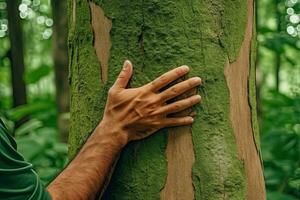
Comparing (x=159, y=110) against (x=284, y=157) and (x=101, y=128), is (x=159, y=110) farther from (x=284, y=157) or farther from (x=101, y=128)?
(x=284, y=157)

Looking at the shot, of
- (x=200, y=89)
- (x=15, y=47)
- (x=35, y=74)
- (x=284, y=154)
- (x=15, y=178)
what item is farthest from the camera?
(x=15, y=47)

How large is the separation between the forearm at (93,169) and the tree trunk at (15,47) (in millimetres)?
5962

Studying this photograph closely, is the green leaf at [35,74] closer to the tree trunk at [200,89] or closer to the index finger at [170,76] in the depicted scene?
the tree trunk at [200,89]

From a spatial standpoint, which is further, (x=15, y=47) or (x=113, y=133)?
(x=15, y=47)

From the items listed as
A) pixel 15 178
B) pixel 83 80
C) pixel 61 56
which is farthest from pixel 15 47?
pixel 15 178

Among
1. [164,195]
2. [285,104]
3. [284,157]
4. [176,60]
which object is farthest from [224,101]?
[285,104]

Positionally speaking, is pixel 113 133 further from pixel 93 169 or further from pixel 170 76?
pixel 170 76

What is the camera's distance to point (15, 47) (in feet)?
24.6

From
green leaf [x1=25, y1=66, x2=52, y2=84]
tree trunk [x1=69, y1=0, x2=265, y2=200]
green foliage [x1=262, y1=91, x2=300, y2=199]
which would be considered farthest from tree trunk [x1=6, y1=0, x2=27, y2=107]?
tree trunk [x1=69, y1=0, x2=265, y2=200]

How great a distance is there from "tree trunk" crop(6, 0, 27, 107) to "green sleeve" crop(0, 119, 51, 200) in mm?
6054

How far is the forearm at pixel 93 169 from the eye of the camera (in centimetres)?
171

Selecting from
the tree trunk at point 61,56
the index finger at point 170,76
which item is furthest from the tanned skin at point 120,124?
the tree trunk at point 61,56

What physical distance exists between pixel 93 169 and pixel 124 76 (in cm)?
30

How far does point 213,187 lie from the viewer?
65.3 inches
